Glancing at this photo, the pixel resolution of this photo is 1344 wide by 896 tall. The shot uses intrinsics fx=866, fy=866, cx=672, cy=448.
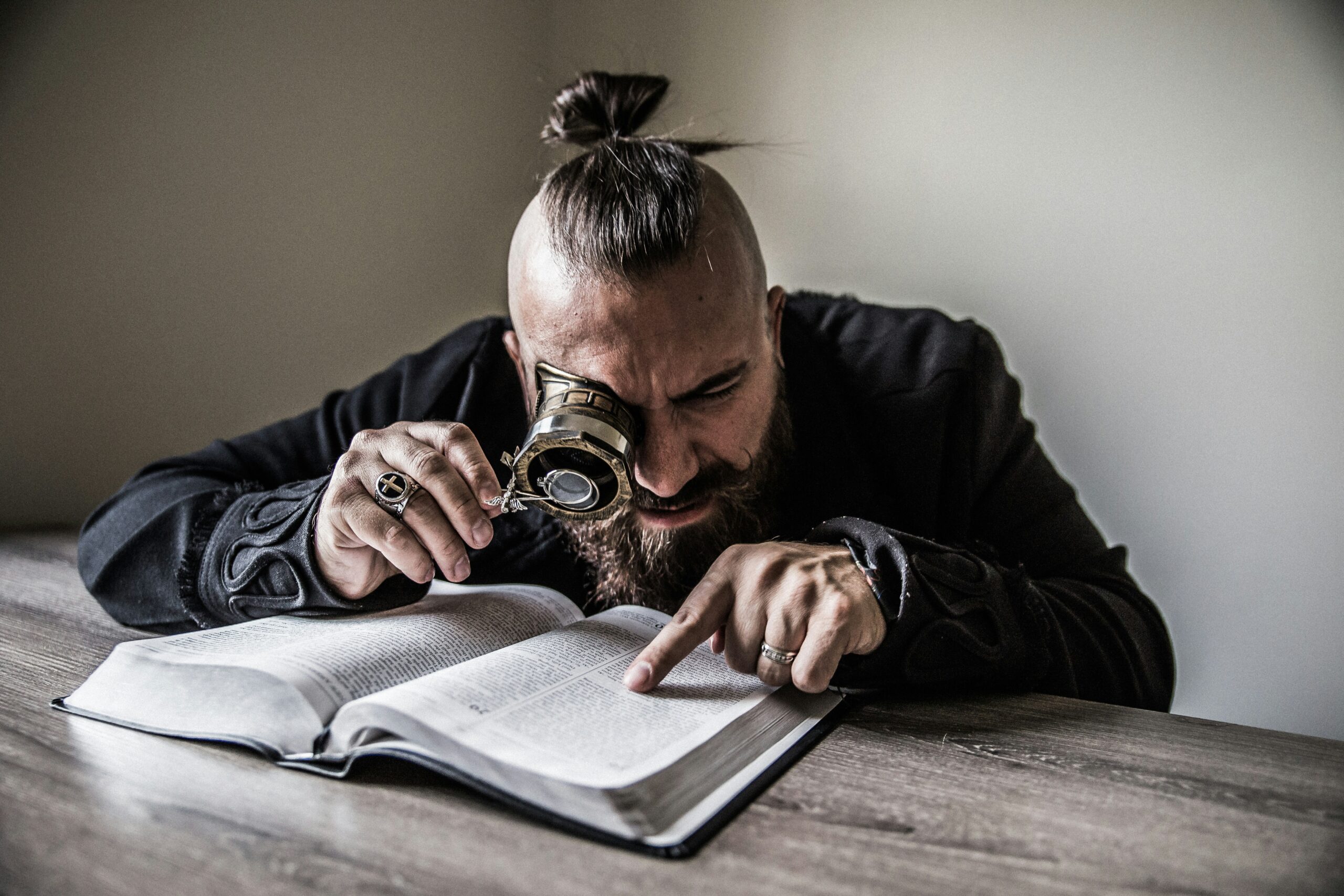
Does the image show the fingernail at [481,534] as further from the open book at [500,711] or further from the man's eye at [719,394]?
the man's eye at [719,394]

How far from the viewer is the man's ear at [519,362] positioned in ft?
4.66

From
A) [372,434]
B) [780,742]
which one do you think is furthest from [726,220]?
[780,742]

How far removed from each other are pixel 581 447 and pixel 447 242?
1.98 meters

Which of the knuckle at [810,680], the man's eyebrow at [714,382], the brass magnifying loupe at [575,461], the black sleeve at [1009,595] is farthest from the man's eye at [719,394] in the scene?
the knuckle at [810,680]

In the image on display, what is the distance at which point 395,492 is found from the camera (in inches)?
43.0

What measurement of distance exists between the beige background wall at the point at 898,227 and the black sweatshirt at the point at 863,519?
1.81 feet

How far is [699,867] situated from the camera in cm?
61

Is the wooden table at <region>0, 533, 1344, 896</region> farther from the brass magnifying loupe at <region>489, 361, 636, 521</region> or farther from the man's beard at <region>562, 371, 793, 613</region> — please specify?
the man's beard at <region>562, 371, 793, 613</region>

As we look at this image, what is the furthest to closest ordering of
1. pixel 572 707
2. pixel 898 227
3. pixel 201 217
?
1. pixel 898 227
2. pixel 201 217
3. pixel 572 707

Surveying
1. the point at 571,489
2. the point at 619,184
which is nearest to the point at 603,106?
the point at 619,184

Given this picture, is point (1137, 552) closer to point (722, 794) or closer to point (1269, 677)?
point (1269, 677)

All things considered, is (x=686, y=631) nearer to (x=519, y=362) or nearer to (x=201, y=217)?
(x=519, y=362)

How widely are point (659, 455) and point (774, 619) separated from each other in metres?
0.37

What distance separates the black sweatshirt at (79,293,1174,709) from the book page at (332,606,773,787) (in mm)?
194
